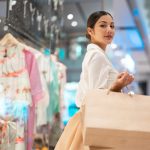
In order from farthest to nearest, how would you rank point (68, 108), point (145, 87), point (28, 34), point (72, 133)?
point (145, 87) → point (68, 108) → point (28, 34) → point (72, 133)

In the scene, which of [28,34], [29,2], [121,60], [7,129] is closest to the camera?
[7,129]

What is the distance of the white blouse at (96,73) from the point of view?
1345 mm

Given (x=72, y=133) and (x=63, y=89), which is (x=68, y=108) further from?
(x=72, y=133)

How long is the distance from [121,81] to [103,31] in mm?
329

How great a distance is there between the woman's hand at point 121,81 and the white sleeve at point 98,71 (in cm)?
8

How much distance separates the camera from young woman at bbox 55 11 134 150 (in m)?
1.28

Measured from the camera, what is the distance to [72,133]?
1.32 m

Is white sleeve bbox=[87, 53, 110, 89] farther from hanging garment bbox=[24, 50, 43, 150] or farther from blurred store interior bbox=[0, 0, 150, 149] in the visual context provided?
hanging garment bbox=[24, 50, 43, 150]

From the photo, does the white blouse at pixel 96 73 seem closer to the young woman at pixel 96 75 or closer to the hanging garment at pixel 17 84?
the young woman at pixel 96 75

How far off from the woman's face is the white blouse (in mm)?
71

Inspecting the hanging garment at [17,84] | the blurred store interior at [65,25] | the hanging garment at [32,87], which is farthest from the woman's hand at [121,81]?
the hanging garment at [32,87]

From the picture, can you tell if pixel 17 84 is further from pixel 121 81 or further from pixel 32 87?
pixel 121 81

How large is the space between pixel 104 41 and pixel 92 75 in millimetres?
209

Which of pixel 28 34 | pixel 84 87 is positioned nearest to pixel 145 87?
pixel 28 34
